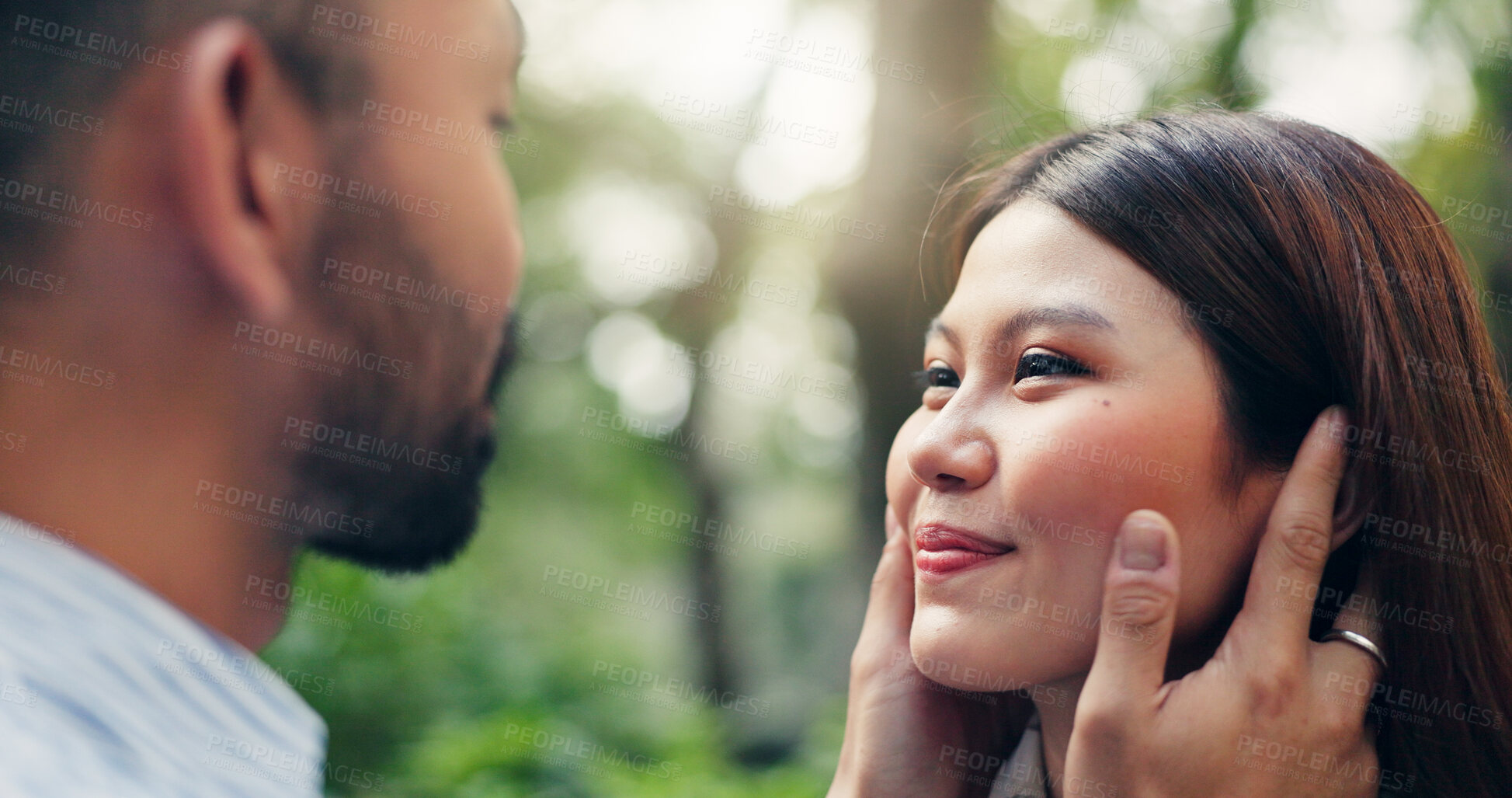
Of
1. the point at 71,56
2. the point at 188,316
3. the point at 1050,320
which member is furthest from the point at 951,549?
the point at 71,56

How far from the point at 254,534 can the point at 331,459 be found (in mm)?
182

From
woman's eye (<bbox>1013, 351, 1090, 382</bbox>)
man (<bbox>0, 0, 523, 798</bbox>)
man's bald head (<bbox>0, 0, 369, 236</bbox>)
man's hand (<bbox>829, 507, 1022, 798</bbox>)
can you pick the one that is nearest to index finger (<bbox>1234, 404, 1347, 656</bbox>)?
woman's eye (<bbox>1013, 351, 1090, 382</bbox>)

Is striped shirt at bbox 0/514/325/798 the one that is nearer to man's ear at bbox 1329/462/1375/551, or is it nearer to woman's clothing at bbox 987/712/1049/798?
woman's clothing at bbox 987/712/1049/798

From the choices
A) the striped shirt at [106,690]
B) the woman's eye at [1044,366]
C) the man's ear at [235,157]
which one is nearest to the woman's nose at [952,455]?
the woman's eye at [1044,366]

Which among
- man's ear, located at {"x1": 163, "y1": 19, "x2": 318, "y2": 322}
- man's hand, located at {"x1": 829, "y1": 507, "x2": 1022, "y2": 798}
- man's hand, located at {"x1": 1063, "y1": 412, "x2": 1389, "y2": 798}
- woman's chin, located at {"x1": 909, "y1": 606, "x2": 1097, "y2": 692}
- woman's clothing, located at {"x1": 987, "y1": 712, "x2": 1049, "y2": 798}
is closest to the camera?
man's ear, located at {"x1": 163, "y1": 19, "x2": 318, "y2": 322}

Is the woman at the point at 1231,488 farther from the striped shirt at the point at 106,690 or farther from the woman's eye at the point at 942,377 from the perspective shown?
the striped shirt at the point at 106,690

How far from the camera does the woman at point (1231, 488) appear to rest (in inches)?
62.6

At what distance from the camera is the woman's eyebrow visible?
1655mm

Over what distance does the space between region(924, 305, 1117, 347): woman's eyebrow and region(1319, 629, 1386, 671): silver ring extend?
0.70m

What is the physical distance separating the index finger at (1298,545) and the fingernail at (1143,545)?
8.0 inches

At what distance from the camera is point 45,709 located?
47.6 inches

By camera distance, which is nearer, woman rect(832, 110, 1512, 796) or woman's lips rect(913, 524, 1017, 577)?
woman rect(832, 110, 1512, 796)


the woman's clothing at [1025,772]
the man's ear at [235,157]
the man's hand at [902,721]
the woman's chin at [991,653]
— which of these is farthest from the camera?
the man's hand at [902,721]

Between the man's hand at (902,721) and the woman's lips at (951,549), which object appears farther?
the man's hand at (902,721)
